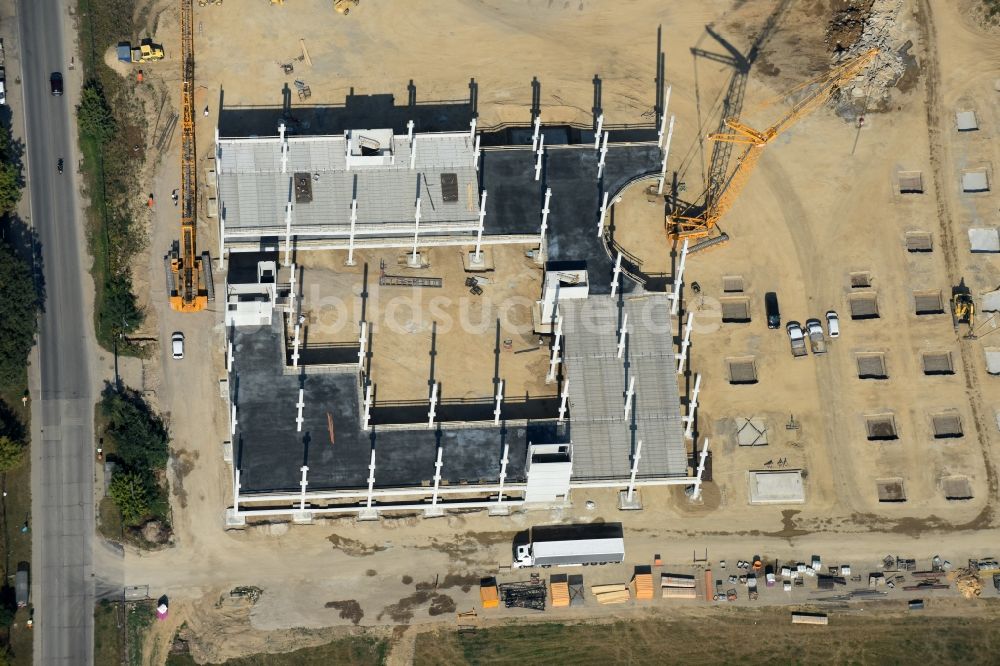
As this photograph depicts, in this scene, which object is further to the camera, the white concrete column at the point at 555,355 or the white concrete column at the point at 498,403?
the white concrete column at the point at 555,355

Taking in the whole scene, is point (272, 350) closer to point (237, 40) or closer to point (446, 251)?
point (446, 251)

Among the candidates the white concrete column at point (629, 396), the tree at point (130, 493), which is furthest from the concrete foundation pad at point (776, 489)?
the tree at point (130, 493)

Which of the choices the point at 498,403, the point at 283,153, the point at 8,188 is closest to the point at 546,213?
the point at 498,403

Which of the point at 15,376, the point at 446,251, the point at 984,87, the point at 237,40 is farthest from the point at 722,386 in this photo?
the point at 15,376

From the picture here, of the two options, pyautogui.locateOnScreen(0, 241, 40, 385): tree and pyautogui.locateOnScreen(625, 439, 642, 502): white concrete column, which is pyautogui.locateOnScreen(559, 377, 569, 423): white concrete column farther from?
pyautogui.locateOnScreen(0, 241, 40, 385): tree

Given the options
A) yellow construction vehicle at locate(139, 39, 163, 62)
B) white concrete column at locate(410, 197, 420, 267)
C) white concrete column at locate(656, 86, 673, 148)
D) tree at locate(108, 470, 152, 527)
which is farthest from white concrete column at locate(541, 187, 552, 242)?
tree at locate(108, 470, 152, 527)

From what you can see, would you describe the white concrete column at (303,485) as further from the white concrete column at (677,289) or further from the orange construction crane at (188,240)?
the white concrete column at (677,289)
